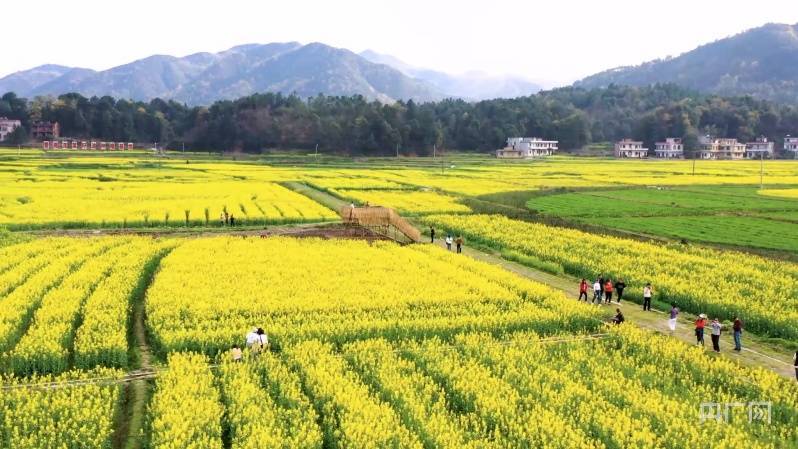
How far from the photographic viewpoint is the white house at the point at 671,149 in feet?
520

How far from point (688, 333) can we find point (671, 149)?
489ft

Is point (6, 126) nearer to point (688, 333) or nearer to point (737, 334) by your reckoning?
point (688, 333)

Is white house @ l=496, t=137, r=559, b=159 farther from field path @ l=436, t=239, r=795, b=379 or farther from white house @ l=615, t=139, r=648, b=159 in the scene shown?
field path @ l=436, t=239, r=795, b=379

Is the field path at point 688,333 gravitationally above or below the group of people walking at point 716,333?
below

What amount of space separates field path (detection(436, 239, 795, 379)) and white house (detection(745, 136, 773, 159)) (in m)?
157

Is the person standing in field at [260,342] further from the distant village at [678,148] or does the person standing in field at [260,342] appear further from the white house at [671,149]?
the white house at [671,149]

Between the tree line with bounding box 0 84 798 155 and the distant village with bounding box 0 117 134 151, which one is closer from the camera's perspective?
the distant village with bounding box 0 117 134 151

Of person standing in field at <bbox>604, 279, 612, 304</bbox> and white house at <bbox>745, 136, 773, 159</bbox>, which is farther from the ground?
white house at <bbox>745, 136, 773, 159</bbox>

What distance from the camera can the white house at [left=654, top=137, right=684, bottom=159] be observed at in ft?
520

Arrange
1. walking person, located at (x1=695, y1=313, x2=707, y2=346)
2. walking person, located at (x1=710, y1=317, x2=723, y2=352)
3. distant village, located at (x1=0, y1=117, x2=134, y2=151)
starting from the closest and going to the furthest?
1. walking person, located at (x1=710, y1=317, x2=723, y2=352)
2. walking person, located at (x1=695, y1=313, x2=707, y2=346)
3. distant village, located at (x1=0, y1=117, x2=134, y2=151)

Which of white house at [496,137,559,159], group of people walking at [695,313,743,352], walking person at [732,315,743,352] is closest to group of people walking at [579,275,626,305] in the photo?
group of people walking at [695,313,743,352]

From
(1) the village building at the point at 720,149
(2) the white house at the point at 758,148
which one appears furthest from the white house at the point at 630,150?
(2) the white house at the point at 758,148

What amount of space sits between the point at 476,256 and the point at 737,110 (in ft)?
547

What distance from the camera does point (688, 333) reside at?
72.1 feet
